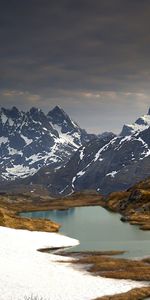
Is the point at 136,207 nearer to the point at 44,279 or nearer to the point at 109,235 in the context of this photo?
the point at 109,235

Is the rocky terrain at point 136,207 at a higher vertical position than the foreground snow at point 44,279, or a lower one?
higher

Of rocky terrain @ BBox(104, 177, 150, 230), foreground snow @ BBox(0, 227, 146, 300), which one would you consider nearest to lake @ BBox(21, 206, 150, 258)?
rocky terrain @ BBox(104, 177, 150, 230)

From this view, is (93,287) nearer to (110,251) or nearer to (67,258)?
(67,258)

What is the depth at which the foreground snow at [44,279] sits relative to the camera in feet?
176

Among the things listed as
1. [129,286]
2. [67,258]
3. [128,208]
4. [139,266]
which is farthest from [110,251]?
[128,208]

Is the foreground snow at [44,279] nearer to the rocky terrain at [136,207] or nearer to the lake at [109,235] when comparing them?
the lake at [109,235]

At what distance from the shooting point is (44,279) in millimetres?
60875

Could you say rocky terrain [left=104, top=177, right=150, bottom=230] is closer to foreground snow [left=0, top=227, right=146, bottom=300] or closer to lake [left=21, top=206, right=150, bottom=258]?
lake [left=21, top=206, right=150, bottom=258]

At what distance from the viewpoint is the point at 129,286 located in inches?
2293

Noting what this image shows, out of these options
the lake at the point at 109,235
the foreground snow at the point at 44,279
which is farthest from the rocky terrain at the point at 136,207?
the foreground snow at the point at 44,279

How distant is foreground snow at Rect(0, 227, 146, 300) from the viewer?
5362 centimetres

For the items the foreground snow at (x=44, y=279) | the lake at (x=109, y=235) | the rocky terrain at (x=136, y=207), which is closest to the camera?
the foreground snow at (x=44, y=279)

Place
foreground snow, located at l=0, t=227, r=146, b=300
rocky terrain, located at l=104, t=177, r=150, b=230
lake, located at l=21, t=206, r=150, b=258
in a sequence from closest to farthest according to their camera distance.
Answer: foreground snow, located at l=0, t=227, r=146, b=300 < lake, located at l=21, t=206, r=150, b=258 < rocky terrain, located at l=104, t=177, r=150, b=230

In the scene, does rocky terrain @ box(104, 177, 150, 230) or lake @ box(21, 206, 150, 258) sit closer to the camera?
lake @ box(21, 206, 150, 258)
